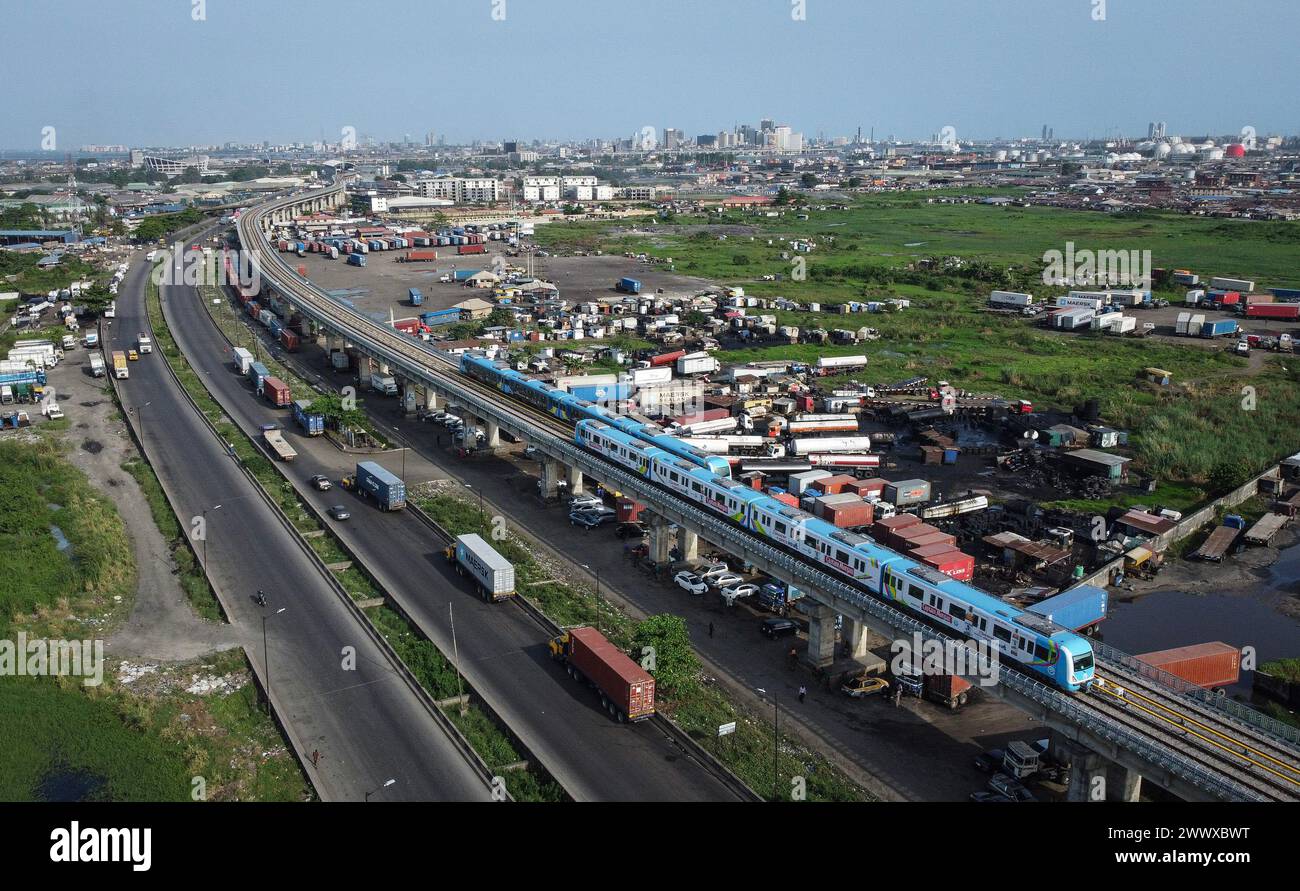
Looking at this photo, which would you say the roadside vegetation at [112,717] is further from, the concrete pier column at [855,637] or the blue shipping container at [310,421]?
the blue shipping container at [310,421]

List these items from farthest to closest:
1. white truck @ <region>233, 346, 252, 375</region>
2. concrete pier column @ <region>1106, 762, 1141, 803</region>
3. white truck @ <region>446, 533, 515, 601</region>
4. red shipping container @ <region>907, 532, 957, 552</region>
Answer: white truck @ <region>233, 346, 252, 375</region>, red shipping container @ <region>907, 532, 957, 552</region>, white truck @ <region>446, 533, 515, 601</region>, concrete pier column @ <region>1106, 762, 1141, 803</region>

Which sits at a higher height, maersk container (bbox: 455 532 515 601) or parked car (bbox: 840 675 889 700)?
maersk container (bbox: 455 532 515 601)

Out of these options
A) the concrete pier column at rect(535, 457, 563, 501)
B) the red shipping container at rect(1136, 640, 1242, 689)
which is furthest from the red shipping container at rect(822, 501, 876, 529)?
the concrete pier column at rect(535, 457, 563, 501)

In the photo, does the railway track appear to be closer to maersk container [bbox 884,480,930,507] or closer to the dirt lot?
maersk container [bbox 884,480,930,507]

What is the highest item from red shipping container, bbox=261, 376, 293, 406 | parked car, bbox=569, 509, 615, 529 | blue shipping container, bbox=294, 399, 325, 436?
red shipping container, bbox=261, 376, 293, 406

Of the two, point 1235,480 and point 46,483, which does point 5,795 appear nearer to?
point 46,483

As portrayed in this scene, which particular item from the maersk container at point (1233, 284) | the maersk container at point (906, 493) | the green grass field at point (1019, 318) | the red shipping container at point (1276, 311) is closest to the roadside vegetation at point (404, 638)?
the maersk container at point (906, 493)
